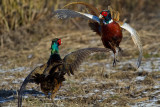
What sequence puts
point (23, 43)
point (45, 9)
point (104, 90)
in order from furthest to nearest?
point (45, 9), point (23, 43), point (104, 90)

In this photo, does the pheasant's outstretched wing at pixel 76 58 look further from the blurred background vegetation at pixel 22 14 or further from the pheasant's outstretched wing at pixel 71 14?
the blurred background vegetation at pixel 22 14

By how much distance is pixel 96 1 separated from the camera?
331 inches

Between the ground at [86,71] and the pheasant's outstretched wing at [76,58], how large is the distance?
47 centimetres

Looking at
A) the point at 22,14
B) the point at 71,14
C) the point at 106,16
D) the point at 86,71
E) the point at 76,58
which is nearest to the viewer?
the point at 76,58

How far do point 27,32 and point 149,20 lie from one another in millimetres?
3433

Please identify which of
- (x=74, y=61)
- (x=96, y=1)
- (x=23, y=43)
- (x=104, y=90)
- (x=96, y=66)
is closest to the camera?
(x=74, y=61)

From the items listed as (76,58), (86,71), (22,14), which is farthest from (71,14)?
(22,14)

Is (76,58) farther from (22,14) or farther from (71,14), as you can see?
(22,14)

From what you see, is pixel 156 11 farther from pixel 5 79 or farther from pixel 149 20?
pixel 5 79

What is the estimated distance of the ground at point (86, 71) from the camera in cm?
385

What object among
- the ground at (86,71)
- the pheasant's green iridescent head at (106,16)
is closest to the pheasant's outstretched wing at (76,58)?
the ground at (86,71)

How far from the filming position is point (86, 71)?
17.4 feet

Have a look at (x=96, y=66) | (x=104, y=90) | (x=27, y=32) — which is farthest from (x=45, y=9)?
(x=104, y=90)

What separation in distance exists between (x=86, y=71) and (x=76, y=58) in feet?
6.51
